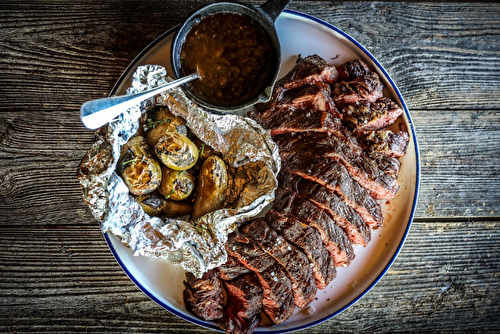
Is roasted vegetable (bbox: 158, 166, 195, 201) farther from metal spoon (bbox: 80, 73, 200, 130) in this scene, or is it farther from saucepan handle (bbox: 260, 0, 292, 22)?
saucepan handle (bbox: 260, 0, 292, 22)

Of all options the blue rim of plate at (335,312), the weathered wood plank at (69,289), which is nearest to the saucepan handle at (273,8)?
the blue rim of plate at (335,312)

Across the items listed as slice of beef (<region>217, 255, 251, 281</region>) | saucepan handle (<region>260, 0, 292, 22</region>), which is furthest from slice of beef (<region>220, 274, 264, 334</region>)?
saucepan handle (<region>260, 0, 292, 22</region>)

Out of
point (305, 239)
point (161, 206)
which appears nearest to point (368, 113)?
Result: point (305, 239)

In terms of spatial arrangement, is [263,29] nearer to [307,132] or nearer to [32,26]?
[307,132]

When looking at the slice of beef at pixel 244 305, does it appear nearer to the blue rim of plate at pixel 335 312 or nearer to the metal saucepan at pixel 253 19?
the blue rim of plate at pixel 335 312

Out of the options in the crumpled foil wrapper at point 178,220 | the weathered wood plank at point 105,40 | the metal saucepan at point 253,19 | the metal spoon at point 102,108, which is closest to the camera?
the metal spoon at point 102,108

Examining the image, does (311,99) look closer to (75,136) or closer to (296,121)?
(296,121)
